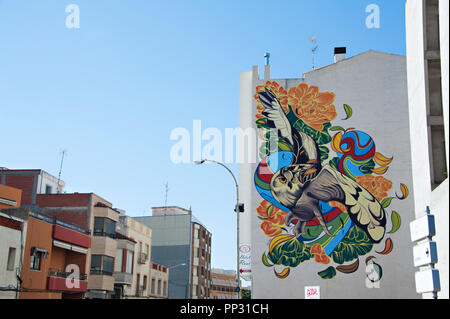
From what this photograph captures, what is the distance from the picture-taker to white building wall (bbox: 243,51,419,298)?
29922 mm

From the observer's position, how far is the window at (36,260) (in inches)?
1363

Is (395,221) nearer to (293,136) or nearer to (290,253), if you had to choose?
(290,253)

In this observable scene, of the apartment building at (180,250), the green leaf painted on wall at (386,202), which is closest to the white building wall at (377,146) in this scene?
the green leaf painted on wall at (386,202)

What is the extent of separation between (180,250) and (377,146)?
51.9 m

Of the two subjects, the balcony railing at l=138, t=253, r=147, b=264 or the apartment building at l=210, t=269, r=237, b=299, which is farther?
the apartment building at l=210, t=269, r=237, b=299

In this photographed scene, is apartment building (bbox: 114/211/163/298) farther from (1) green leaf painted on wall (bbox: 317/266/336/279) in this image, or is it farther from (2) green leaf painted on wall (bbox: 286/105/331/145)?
(1) green leaf painted on wall (bbox: 317/266/336/279)

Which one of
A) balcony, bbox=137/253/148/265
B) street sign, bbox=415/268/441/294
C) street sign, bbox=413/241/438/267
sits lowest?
street sign, bbox=415/268/441/294

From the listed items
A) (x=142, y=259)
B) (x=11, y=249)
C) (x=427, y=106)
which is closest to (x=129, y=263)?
(x=142, y=259)

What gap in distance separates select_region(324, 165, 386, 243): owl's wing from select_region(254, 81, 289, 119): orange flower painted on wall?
5.83 m

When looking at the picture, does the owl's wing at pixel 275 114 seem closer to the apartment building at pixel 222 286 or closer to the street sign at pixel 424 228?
the street sign at pixel 424 228

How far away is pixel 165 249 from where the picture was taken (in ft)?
261

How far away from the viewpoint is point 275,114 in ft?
106

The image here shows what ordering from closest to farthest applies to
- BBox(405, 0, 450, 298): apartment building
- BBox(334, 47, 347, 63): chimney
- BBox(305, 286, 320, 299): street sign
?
BBox(405, 0, 450, 298): apartment building, BBox(305, 286, 320, 299): street sign, BBox(334, 47, 347, 63): chimney

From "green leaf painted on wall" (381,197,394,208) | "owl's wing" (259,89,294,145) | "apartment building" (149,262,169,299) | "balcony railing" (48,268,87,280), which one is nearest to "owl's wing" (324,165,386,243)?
"green leaf painted on wall" (381,197,394,208)
